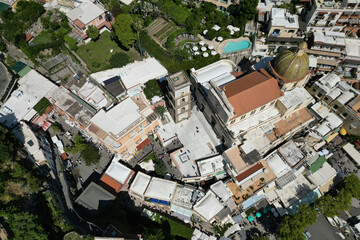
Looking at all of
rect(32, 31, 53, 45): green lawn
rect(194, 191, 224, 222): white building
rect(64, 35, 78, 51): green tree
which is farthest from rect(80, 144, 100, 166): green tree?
rect(32, 31, 53, 45): green lawn

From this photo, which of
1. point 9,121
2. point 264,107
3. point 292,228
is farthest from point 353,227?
point 9,121

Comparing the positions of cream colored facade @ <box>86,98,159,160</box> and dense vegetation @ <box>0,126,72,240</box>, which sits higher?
dense vegetation @ <box>0,126,72,240</box>

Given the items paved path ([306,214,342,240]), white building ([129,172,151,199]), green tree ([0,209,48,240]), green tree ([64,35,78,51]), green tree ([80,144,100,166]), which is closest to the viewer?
green tree ([0,209,48,240])

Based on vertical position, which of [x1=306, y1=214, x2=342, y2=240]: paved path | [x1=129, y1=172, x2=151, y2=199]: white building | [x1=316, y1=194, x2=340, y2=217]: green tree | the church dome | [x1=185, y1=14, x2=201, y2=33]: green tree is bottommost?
[x1=306, y1=214, x2=342, y2=240]: paved path

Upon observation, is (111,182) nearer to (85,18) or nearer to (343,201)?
(343,201)

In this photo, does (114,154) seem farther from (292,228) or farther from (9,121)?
(292,228)

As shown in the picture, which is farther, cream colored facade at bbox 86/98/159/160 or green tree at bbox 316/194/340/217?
cream colored facade at bbox 86/98/159/160

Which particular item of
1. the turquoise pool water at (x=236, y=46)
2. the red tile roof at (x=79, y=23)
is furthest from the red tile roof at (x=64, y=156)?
the turquoise pool water at (x=236, y=46)

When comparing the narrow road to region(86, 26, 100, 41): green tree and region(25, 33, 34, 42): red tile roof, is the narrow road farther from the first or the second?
region(25, 33, 34, 42): red tile roof

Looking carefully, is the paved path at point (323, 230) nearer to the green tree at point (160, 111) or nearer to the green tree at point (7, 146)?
the green tree at point (160, 111)
